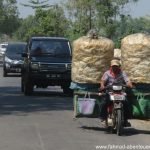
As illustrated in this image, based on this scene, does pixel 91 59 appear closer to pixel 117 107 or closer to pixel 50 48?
pixel 117 107

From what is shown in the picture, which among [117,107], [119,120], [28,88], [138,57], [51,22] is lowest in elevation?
[28,88]

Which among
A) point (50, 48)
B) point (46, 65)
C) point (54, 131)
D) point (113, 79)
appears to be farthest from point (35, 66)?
point (113, 79)

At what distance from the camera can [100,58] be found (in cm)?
1459

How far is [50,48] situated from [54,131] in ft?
35.1

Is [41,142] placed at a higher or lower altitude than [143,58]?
lower

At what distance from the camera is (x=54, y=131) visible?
13.9 m

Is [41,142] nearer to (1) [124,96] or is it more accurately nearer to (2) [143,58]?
(1) [124,96]

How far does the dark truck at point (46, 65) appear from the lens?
23.6 metres

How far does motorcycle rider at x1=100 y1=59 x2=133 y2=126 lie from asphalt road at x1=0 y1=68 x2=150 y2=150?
452 mm

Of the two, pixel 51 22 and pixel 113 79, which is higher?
pixel 51 22

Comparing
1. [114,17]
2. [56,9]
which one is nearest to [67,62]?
[114,17]

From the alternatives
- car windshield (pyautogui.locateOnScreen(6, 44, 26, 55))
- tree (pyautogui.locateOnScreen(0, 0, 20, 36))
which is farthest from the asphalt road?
tree (pyautogui.locateOnScreen(0, 0, 20, 36))

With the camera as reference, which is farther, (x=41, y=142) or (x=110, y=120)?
(x=110, y=120)

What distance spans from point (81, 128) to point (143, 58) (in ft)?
6.62
